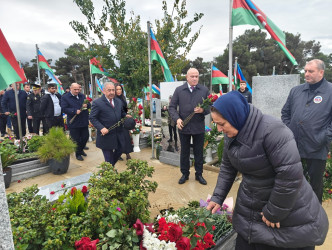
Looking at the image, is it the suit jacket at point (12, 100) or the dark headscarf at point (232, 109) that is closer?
the dark headscarf at point (232, 109)

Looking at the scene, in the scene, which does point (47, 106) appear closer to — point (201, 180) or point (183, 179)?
point (183, 179)

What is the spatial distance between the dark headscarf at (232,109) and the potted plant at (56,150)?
4282 mm

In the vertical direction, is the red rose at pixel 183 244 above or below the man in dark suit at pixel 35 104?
below

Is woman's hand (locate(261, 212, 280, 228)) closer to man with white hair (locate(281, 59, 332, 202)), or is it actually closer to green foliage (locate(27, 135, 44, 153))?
man with white hair (locate(281, 59, 332, 202))

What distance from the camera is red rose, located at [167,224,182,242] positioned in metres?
1.78

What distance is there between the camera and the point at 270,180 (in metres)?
1.40

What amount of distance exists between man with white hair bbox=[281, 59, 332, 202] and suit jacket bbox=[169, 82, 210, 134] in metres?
1.48

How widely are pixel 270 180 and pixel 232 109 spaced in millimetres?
521

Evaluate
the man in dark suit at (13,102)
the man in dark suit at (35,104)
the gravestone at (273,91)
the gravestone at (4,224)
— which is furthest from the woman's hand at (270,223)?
the man in dark suit at (13,102)

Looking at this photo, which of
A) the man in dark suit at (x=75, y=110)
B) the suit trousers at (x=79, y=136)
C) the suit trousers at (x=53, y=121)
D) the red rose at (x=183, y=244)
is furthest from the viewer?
the suit trousers at (x=53, y=121)

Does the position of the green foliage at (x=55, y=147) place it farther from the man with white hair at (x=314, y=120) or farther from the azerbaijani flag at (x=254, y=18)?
the man with white hair at (x=314, y=120)

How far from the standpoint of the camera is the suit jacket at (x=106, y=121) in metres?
3.86

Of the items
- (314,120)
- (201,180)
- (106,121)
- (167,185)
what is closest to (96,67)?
(106,121)

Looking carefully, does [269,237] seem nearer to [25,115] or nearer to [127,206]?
[127,206]
